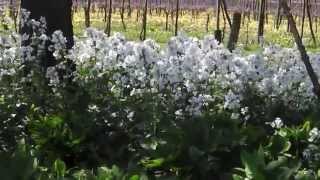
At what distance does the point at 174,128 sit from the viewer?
4.17 metres

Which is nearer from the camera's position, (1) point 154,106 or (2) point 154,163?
(2) point 154,163

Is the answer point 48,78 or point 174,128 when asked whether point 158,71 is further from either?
point 48,78

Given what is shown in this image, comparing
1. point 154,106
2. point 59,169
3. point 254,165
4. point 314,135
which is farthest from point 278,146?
point 59,169

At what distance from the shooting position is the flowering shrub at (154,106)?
4.14 metres

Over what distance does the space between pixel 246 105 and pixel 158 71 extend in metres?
0.63

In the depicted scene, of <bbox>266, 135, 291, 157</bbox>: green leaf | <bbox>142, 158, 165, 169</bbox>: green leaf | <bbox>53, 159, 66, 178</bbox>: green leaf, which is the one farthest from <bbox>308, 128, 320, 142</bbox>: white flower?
<bbox>53, 159, 66, 178</bbox>: green leaf

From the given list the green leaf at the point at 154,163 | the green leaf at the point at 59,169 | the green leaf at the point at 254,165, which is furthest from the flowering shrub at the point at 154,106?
the green leaf at the point at 59,169

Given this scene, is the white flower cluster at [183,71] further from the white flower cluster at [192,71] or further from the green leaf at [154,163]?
the green leaf at [154,163]

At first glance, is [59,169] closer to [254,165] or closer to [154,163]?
[154,163]

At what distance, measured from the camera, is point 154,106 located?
4.46 m

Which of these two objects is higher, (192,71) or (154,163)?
(192,71)

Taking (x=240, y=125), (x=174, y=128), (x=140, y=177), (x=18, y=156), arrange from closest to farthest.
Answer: (x=140, y=177), (x=18, y=156), (x=174, y=128), (x=240, y=125)

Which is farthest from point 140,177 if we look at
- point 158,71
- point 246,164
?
point 158,71

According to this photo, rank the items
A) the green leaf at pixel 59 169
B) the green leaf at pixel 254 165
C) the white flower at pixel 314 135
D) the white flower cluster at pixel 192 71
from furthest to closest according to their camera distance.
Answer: the white flower cluster at pixel 192 71
the white flower at pixel 314 135
the green leaf at pixel 59 169
the green leaf at pixel 254 165
